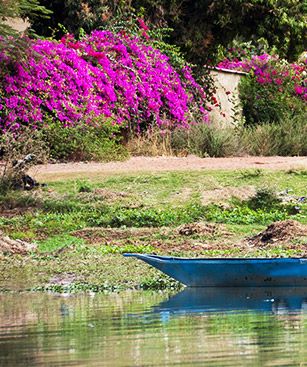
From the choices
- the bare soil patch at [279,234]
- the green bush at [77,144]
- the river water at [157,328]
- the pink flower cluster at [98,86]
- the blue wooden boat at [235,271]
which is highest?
the pink flower cluster at [98,86]

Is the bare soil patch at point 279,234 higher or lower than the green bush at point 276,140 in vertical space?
lower

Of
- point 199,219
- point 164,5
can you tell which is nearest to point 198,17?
point 164,5

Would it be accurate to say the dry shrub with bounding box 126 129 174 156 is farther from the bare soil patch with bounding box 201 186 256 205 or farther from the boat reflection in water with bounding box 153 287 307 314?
the boat reflection in water with bounding box 153 287 307 314

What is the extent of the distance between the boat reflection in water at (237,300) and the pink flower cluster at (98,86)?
1299 cm

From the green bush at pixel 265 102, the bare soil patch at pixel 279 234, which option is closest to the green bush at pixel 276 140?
the green bush at pixel 265 102

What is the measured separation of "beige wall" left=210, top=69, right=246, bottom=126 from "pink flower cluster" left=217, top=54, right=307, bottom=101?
0.53m

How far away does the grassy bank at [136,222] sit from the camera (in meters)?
15.8

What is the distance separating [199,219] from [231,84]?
1598cm

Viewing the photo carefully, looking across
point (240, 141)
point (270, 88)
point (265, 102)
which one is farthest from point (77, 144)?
point (270, 88)

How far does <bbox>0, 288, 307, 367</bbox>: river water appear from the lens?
9180 millimetres

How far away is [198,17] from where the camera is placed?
33.5 meters

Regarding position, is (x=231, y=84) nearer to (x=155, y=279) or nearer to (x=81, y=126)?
(x=81, y=126)

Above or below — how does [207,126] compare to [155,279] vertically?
above

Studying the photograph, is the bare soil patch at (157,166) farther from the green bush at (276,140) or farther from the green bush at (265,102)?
the green bush at (265,102)
